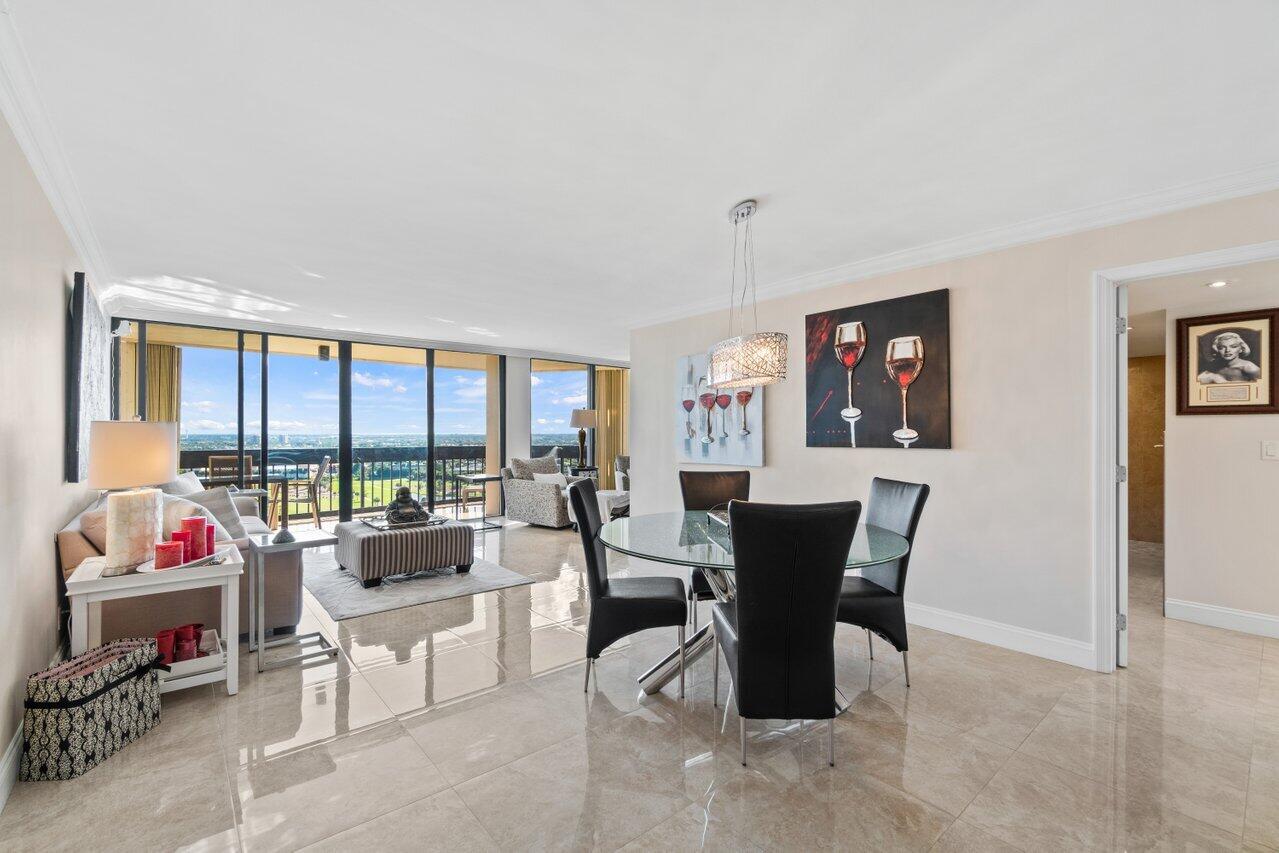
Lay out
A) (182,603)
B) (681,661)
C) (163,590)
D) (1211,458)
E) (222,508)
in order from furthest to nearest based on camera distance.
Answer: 1. (222,508)
2. (1211,458)
3. (182,603)
4. (681,661)
5. (163,590)

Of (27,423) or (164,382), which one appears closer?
(27,423)

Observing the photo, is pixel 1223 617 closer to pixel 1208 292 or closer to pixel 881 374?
pixel 1208 292

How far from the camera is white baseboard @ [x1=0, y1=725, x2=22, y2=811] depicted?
1818 millimetres

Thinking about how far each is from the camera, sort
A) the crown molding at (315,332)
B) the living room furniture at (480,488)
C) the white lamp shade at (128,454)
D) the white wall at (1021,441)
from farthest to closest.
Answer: the living room furniture at (480,488), the crown molding at (315,332), the white wall at (1021,441), the white lamp shade at (128,454)

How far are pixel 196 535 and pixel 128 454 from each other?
1.62 feet

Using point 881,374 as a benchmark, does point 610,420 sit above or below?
below

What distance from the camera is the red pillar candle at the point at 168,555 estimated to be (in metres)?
2.50

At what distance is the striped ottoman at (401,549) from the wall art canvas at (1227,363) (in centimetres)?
552

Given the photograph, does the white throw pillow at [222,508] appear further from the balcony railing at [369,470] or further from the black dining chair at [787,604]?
the black dining chair at [787,604]

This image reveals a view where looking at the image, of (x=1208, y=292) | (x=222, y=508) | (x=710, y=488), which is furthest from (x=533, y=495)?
(x=1208, y=292)

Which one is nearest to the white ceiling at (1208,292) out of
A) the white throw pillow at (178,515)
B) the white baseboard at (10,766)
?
the white baseboard at (10,766)

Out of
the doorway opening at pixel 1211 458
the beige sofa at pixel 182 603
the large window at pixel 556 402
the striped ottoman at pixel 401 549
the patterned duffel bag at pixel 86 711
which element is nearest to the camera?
the patterned duffel bag at pixel 86 711

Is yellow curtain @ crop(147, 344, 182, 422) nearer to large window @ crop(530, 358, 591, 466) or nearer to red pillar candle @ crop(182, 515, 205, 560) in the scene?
red pillar candle @ crop(182, 515, 205, 560)

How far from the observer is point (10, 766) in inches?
74.1
